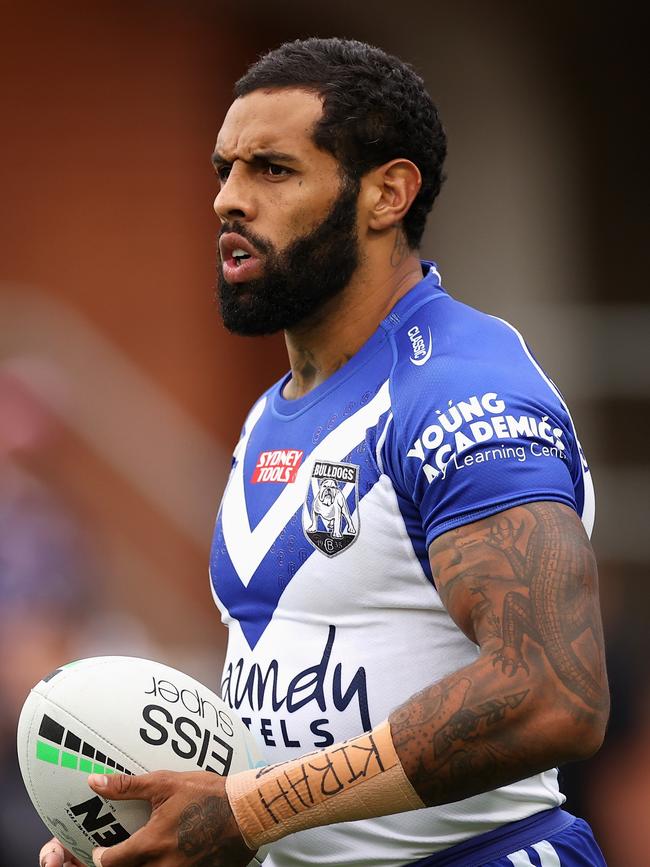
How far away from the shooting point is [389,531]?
2529 mm

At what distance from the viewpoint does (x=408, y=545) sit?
8.26 ft

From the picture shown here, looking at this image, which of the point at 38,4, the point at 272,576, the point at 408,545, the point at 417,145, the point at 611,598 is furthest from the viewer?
the point at 38,4

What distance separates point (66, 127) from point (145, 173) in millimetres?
497

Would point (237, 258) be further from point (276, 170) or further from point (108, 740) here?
point (108, 740)

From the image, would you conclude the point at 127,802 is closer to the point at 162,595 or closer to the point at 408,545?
the point at 408,545

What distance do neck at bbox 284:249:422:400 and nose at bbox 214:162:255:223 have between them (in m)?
0.26

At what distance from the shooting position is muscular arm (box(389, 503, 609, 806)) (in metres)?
2.21

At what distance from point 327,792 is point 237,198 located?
4.10 feet

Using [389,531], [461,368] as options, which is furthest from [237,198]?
[389,531]

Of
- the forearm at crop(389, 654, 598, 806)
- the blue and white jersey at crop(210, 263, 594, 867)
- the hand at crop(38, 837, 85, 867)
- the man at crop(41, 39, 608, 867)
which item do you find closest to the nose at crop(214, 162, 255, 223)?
the man at crop(41, 39, 608, 867)

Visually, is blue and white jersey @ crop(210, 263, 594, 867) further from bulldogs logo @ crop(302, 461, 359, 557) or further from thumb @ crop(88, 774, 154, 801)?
thumb @ crop(88, 774, 154, 801)

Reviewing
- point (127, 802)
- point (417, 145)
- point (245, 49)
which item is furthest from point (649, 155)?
point (127, 802)

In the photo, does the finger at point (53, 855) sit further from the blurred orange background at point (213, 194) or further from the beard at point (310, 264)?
the blurred orange background at point (213, 194)

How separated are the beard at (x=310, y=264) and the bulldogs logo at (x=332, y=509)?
42 centimetres
